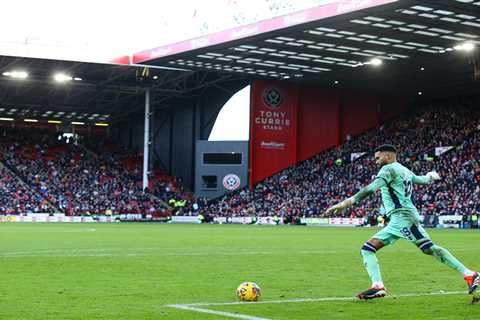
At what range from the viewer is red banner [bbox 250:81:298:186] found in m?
70.9

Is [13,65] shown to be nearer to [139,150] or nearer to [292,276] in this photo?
[139,150]

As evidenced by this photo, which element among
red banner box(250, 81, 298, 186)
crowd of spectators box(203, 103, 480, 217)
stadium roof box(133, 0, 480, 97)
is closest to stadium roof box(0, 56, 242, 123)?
red banner box(250, 81, 298, 186)

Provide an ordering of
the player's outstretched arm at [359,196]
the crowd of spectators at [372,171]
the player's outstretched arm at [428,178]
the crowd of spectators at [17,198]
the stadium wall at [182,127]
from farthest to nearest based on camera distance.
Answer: the stadium wall at [182,127] < the crowd of spectators at [17,198] < the crowd of spectators at [372,171] < the player's outstretched arm at [428,178] < the player's outstretched arm at [359,196]

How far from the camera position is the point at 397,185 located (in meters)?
11.1

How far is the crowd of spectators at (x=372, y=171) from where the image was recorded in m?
56.1

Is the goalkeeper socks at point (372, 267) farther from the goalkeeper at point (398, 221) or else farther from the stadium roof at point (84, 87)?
the stadium roof at point (84, 87)

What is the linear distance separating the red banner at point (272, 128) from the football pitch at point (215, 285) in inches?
1889

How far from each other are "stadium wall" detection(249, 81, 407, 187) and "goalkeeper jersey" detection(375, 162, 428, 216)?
59452mm

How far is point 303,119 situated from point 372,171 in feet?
38.2

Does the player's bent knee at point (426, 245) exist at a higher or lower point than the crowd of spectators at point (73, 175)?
lower

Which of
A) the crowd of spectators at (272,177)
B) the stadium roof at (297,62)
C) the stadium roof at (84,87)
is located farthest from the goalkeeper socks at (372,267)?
the stadium roof at (84,87)

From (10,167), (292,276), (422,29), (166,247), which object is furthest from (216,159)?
(292,276)

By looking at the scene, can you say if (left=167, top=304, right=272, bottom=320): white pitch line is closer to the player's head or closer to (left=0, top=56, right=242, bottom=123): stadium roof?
the player's head

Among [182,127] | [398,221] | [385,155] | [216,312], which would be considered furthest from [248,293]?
[182,127]
